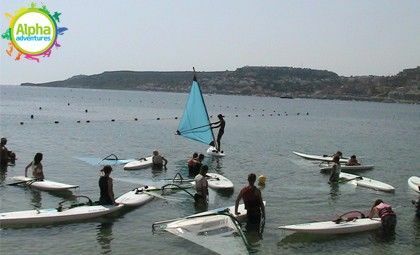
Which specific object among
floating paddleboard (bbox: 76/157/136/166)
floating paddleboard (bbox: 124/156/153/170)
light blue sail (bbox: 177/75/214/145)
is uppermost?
light blue sail (bbox: 177/75/214/145)

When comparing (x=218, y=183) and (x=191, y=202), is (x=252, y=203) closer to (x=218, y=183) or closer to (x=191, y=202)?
(x=191, y=202)

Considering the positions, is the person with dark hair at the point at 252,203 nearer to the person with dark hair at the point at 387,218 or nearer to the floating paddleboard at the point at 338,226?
the floating paddleboard at the point at 338,226

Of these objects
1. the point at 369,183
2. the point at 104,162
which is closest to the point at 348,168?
the point at 369,183

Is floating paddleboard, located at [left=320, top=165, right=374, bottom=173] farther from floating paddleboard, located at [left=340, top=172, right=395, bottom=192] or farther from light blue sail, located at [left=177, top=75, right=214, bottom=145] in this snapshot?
light blue sail, located at [left=177, top=75, right=214, bottom=145]

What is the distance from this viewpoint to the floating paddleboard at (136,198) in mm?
19016

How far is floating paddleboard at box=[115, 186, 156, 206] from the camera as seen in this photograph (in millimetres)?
19016

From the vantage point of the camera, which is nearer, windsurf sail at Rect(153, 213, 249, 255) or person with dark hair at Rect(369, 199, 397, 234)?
windsurf sail at Rect(153, 213, 249, 255)

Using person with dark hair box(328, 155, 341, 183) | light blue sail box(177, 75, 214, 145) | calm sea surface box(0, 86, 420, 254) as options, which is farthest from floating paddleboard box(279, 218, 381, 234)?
light blue sail box(177, 75, 214, 145)

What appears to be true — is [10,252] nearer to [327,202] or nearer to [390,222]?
[390,222]

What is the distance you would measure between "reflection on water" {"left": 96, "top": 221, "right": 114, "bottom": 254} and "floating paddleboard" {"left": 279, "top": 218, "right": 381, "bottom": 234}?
578cm

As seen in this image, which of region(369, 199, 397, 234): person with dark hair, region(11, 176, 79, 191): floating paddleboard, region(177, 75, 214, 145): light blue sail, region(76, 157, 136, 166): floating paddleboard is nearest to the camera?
region(369, 199, 397, 234): person with dark hair

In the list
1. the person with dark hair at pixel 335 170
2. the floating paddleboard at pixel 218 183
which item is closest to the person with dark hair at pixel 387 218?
the floating paddleboard at pixel 218 183

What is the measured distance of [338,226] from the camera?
55.2 feet

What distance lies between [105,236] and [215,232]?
3.76m
